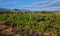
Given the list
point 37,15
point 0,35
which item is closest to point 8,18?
point 0,35

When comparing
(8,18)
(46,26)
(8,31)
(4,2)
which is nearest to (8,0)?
(4,2)

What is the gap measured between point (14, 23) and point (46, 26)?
2.48 ft

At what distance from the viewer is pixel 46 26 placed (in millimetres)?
3098

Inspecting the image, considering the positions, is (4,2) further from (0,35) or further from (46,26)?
(46,26)

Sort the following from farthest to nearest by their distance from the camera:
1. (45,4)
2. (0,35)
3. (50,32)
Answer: (45,4) → (0,35) → (50,32)

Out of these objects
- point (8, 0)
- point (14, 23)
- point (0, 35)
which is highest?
point (8, 0)

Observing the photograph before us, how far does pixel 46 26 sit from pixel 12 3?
1.10 m

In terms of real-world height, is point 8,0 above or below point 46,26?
above

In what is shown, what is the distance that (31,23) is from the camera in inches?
127

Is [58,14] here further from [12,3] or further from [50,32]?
[12,3]

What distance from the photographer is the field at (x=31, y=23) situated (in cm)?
308

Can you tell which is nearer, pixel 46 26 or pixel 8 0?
pixel 46 26

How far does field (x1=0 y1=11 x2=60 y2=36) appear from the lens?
3080 millimetres

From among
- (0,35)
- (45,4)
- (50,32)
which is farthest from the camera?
(45,4)
